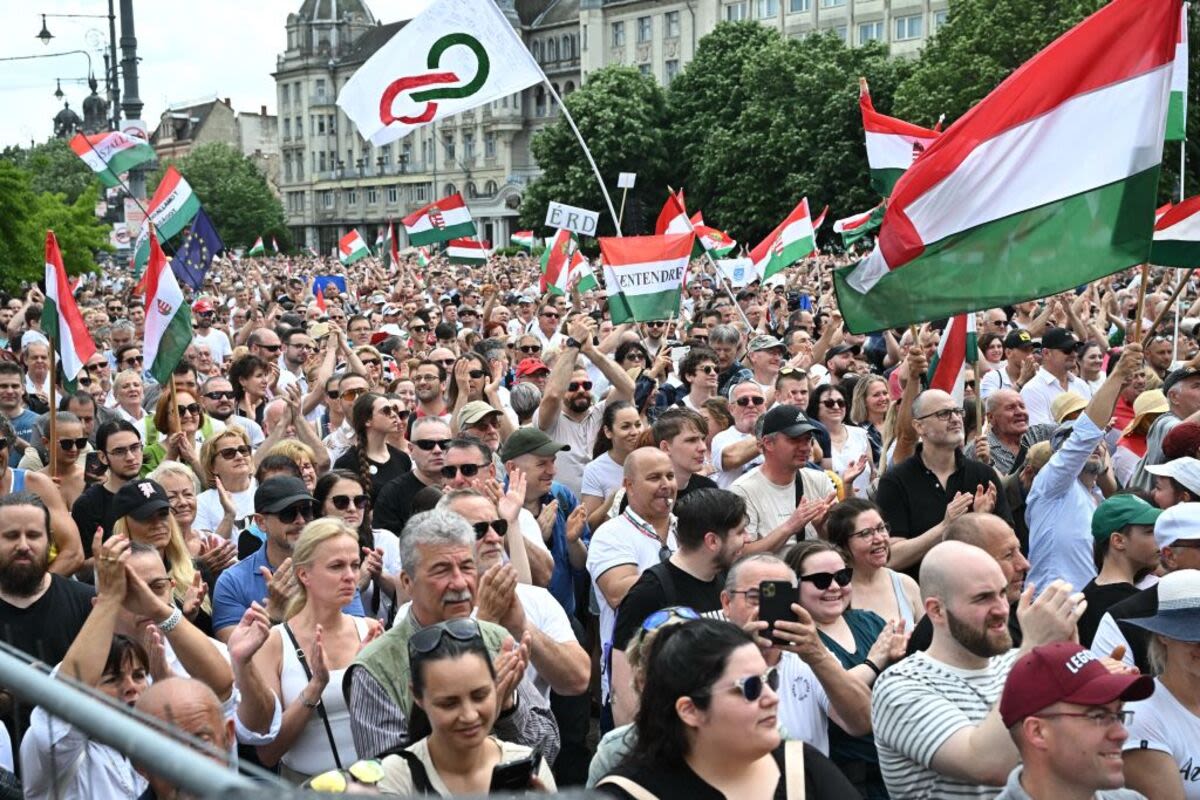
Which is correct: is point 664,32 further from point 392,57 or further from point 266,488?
point 266,488

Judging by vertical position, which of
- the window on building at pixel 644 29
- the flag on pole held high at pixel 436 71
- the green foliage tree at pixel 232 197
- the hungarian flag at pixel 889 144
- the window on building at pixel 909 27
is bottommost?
the green foliage tree at pixel 232 197

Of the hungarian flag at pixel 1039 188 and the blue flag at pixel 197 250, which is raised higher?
the hungarian flag at pixel 1039 188

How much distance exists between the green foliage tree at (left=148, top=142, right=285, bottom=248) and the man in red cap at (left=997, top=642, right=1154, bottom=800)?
11230cm

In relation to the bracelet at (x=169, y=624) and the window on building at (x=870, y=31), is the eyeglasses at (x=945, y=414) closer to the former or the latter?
the bracelet at (x=169, y=624)

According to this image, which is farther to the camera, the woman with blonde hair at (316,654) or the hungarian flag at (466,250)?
the hungarian flag at (466,250)

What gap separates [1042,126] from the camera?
6.78m

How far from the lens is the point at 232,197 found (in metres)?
114

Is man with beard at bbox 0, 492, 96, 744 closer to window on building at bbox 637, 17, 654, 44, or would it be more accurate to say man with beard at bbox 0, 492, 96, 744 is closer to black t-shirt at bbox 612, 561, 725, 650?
black t-shirt at bbox 612, 561, 725, 650

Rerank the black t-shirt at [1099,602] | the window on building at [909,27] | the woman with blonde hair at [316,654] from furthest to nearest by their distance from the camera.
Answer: the window on building at [909,27]
the black t-shirt at [1099,602]
the woman with blonde hair at [316,654]

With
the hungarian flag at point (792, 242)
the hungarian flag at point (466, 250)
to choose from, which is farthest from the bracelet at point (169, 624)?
the hungarian flag at point (466, 250)

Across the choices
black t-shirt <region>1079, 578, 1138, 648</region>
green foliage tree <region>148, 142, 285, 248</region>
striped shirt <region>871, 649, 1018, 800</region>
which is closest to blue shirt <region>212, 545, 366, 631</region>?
striped shirt <region>871, 649, 1018, 800</region>

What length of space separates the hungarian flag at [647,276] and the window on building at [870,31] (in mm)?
74656

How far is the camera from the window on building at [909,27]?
8331cm

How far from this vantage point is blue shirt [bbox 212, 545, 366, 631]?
6113mm
